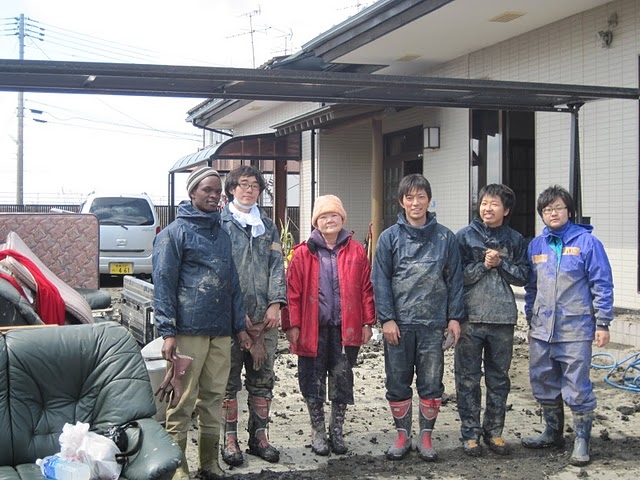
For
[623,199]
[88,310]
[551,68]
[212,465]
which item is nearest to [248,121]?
[551,68]

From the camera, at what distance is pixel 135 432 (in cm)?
344

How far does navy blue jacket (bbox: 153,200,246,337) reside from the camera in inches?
161

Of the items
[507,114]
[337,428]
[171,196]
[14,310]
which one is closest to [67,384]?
[14,310]

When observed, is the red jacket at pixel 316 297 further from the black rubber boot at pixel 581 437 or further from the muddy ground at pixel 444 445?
the black rubber boot at pixel 581 437

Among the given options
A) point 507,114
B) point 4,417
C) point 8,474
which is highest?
Result: point 507,114

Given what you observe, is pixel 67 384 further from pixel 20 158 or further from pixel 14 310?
pixel 20 158

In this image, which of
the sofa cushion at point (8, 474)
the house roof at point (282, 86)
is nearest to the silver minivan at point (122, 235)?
the house roof at point (282, 86)

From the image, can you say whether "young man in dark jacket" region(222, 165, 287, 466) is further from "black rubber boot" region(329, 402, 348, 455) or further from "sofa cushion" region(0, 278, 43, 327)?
"sofa cushion" region(0, 278, 43, 327)

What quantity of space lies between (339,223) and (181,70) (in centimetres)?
154

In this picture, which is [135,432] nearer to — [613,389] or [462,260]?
[462,260]

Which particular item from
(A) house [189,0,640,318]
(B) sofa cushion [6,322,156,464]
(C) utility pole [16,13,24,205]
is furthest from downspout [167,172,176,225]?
(C) utility pole [16,13,24,205]

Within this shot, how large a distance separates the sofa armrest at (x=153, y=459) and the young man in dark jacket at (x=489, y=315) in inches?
88.7

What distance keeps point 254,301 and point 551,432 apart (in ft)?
7.43

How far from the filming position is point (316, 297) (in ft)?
15.6
